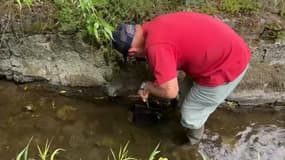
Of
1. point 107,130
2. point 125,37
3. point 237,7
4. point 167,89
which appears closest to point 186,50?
point 167,89

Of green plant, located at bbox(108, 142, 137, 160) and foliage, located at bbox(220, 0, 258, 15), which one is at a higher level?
foliage, located at bbox(220, 0, 258, 15)

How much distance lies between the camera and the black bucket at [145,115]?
4641mm

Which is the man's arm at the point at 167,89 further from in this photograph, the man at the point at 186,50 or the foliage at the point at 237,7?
the foliage at the point at 237,7

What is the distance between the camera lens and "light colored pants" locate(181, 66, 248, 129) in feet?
12.9

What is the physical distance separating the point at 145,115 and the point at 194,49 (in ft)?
3.86

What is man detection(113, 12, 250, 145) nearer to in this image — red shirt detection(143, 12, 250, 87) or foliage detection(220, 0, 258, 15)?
red shirt detection(143, 12, 250, 87)

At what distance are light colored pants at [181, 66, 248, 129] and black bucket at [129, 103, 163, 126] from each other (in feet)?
1.37

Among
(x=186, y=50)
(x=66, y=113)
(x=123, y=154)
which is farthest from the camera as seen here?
(x=66, y=113)

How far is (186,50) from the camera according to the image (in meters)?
3.65

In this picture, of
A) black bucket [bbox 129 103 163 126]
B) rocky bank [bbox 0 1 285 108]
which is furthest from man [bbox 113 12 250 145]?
rocky bank [bbox 0 1 285 108]

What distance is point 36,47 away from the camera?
475cm

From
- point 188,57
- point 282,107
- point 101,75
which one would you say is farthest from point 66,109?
point 282,107

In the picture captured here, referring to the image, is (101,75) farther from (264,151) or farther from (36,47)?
(264,151)

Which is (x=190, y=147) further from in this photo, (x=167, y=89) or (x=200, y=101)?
(x=167, y=89)
